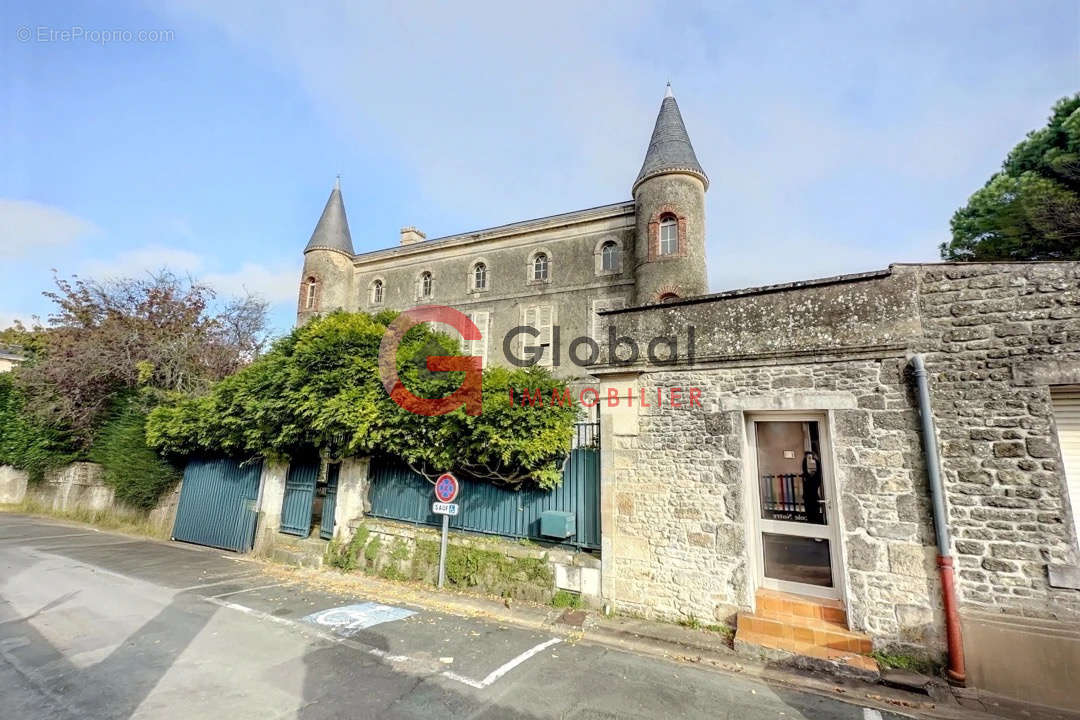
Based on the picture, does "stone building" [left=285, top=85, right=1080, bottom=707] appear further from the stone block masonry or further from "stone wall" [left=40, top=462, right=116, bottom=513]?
"stone wall" [left=40, top=462, right=116, bottom=513]

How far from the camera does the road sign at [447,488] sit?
6.72m

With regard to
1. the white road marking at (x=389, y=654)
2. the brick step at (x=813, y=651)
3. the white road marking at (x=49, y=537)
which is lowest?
the white road marking at (x=49, y=537)

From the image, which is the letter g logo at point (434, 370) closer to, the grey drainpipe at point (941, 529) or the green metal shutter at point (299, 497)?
the green metal shutter at point (299, 497)

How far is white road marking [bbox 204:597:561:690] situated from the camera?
4.00 meters

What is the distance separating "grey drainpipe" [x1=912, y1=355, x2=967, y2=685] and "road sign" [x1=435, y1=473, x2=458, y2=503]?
5757 mm

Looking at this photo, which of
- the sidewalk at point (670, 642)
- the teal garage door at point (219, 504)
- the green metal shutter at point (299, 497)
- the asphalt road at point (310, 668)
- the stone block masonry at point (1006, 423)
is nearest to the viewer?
the asphalt road at point (310, 668)

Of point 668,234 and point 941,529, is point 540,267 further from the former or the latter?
point 941,529

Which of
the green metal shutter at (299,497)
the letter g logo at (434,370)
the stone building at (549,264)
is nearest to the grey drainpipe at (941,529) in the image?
the letter g logo at (434,370)

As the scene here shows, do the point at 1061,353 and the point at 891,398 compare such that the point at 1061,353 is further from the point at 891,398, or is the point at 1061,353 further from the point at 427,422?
the point at 427,422

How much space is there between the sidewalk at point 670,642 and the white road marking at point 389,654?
0.64 meters

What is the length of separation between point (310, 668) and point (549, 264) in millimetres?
15896

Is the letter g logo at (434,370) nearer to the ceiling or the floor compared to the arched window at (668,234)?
nearer to the floor

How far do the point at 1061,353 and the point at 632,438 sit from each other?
424 cm

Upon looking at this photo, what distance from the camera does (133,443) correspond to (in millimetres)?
11531
